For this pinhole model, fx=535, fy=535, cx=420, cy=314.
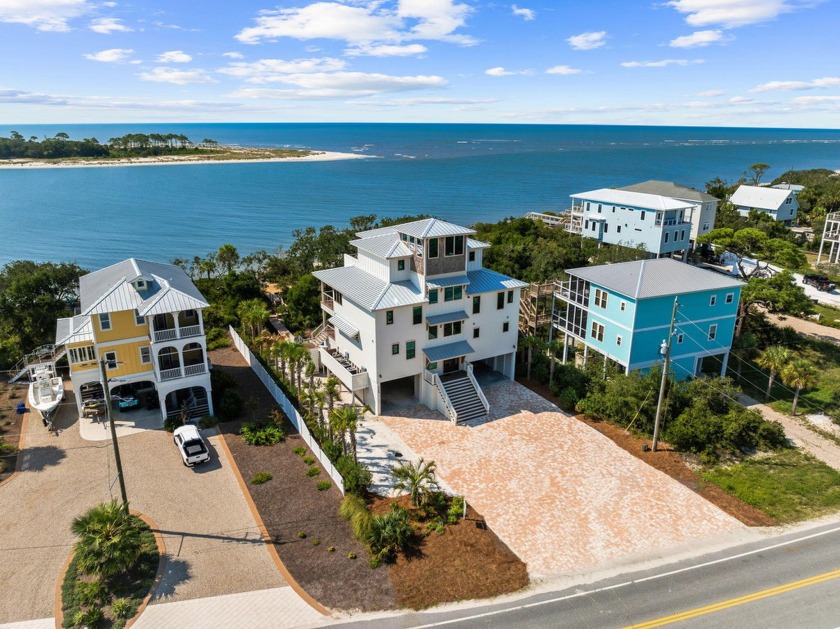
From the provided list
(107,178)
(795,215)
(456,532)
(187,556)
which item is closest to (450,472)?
(456,532)

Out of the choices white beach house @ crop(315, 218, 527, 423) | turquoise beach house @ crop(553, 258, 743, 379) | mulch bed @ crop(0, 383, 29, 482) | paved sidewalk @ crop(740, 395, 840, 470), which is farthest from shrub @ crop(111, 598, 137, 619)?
paved sidewalk @ crop(740, 395, 840, 470)

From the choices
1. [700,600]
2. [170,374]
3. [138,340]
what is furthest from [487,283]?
[138,340]

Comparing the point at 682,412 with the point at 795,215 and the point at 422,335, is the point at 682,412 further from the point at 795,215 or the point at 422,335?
the point at 795,215

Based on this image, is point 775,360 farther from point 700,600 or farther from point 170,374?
point 170,374

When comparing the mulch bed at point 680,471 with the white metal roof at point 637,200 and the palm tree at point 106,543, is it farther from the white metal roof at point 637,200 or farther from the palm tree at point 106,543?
the white metal roof at point 637,200

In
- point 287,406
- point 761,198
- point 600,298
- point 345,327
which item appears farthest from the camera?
point 761,198

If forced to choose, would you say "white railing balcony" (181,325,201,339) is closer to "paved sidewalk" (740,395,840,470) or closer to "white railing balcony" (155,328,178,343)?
"white railing balcony" (155,328,178,343)
